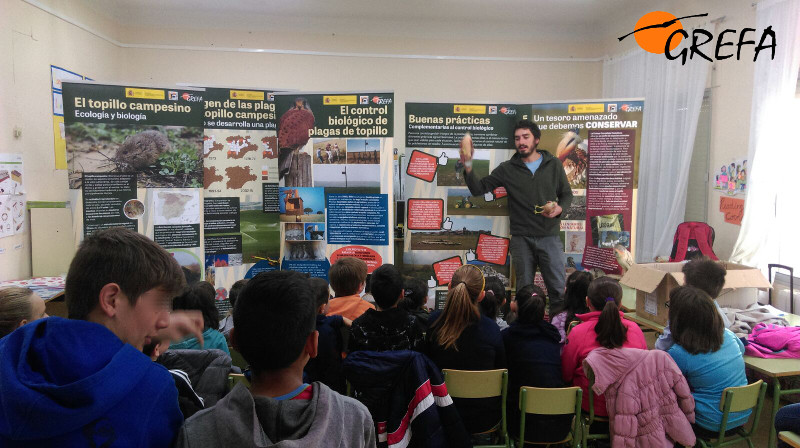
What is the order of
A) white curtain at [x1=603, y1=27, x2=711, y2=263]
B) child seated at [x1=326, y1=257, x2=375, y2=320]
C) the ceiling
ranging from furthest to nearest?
the ceiling → white curtain at [x1=603, y1=27, x2=711, y2=263] → child seated at [x1=326, y1=257, x2=375, y2=320]

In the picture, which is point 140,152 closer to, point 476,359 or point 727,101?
point 476,359

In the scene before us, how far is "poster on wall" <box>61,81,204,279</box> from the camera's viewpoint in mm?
3797

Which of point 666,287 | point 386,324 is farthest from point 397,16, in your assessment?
point 386,324

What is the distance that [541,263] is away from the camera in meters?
4.60

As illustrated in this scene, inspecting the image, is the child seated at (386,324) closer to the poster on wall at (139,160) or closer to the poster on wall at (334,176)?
the poster on wall at (334,176)

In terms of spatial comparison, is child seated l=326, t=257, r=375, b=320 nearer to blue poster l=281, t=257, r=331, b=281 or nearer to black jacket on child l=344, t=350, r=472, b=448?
black jacket on child l=344, t=350, r=472, b=448

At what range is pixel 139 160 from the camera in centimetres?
393

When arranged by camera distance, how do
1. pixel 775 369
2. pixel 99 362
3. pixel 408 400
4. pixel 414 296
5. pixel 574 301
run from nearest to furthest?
pixel 99 362 → pixel 408 400 → pixel 775 369 → pixel 414 296 → pixel 574 301

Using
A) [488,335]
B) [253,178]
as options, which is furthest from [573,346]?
[253,178]

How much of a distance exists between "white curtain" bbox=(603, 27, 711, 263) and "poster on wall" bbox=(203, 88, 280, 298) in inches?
167

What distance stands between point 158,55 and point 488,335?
20.9ft

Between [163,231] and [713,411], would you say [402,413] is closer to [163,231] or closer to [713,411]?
[713,411]

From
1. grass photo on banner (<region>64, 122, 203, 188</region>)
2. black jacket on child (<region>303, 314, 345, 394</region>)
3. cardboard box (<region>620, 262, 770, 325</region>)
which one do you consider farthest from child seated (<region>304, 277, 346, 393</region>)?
grass photo on banner (<region>64, 122, 203, 188</region>)

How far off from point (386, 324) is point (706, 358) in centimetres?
150
